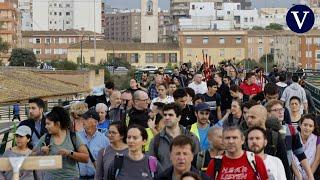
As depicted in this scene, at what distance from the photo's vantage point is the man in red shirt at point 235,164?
7.42m

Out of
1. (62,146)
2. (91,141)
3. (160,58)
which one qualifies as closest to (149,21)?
(160,58)

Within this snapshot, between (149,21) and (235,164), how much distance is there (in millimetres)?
157630

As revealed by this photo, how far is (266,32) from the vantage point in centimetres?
13988

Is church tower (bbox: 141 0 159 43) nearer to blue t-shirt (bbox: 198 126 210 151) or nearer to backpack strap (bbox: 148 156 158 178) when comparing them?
blue t-shirt (bbox: 198 126 210 151)

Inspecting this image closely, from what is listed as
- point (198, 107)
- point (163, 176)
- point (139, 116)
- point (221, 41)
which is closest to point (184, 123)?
point (139, 116)

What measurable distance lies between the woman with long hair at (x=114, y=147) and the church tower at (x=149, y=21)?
15459 cm

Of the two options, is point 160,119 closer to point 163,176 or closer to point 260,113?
point 260,113

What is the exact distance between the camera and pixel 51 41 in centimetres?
16088

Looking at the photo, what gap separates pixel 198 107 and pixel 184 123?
1.49m

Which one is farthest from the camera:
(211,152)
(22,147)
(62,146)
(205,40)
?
(205,40)

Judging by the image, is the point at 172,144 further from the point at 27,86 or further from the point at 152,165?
the point at 27,86

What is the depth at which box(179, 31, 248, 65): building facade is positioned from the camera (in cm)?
13412

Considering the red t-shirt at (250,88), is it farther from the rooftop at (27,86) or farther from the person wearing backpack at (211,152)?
the rooftop at (27,86)

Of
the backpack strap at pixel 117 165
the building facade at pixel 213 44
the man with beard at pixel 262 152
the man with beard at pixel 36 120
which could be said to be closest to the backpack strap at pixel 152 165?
the backpack strap at pixel 117 165
